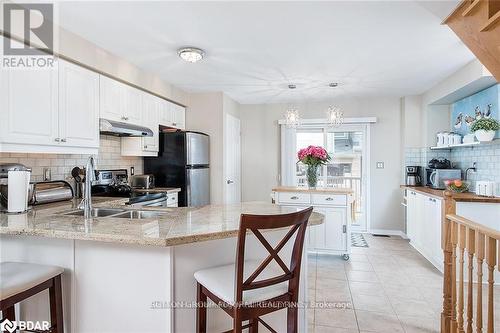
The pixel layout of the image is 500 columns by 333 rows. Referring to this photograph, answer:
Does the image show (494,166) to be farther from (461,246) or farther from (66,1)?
(66,1)

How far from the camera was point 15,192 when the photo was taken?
2.01 m

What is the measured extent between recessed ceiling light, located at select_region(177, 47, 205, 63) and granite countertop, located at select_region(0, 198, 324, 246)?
1684 millimetres

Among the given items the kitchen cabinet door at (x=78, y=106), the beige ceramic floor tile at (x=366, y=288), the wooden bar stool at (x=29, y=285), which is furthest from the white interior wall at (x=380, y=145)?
the wooden bar stool at (x=29, y=285)

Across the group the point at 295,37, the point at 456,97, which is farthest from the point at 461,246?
the point at 456,97

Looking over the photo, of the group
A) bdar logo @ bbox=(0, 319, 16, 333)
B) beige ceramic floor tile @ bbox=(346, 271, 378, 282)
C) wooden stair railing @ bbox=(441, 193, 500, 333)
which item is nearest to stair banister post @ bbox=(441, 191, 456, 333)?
wooden stair railing @ bbox=(441, 193, 500, 333)

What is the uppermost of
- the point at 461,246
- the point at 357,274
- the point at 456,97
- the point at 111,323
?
the point at 456,97

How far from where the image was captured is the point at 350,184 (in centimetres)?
543

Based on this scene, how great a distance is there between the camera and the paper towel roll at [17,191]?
78.9 inches

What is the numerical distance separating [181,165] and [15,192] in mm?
2131

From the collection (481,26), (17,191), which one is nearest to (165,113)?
(17,191)

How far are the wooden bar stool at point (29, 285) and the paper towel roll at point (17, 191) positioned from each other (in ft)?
1.59

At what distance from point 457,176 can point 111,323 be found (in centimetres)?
461

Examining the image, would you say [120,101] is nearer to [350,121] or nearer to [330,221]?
[330,221]

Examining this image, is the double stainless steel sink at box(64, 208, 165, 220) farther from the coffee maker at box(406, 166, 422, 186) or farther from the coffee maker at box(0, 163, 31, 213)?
the coffee maker at box(406, 166, 422, 186)
